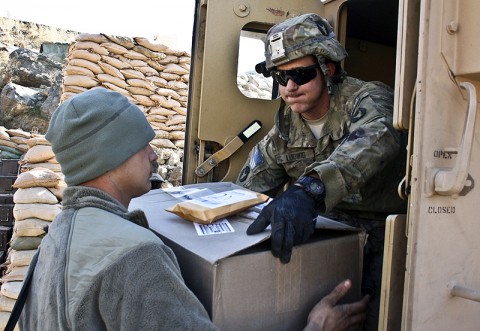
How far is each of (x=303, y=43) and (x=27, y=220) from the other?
3.98 meters

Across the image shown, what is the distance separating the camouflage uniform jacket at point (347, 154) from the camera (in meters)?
2.00

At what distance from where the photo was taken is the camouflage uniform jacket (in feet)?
6.55

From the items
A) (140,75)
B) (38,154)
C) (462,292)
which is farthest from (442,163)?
(140,75)

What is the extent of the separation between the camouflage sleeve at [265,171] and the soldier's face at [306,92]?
31 cm

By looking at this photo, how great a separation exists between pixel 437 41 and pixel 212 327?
38.0 inches

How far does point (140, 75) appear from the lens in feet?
29.5

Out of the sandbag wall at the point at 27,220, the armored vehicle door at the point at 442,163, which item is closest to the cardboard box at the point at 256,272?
the armored vehicle door at the point at 442,163

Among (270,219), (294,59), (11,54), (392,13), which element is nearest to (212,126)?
(294,59)

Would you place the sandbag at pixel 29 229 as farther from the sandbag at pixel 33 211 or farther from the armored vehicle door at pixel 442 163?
the armored vehicle door at pixel 442 163

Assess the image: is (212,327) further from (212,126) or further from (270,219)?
(212,126)

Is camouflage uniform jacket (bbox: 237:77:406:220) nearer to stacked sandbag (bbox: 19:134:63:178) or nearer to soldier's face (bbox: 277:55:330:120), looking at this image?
soldier's face (bbox: 277:55:330:120)

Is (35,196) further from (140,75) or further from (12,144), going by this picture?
(12,144)

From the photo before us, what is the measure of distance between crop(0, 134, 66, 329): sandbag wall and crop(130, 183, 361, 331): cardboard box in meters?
3.83

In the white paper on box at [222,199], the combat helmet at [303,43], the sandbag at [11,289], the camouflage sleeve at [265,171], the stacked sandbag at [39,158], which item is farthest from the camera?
the stacked sandbag at [39,158]
